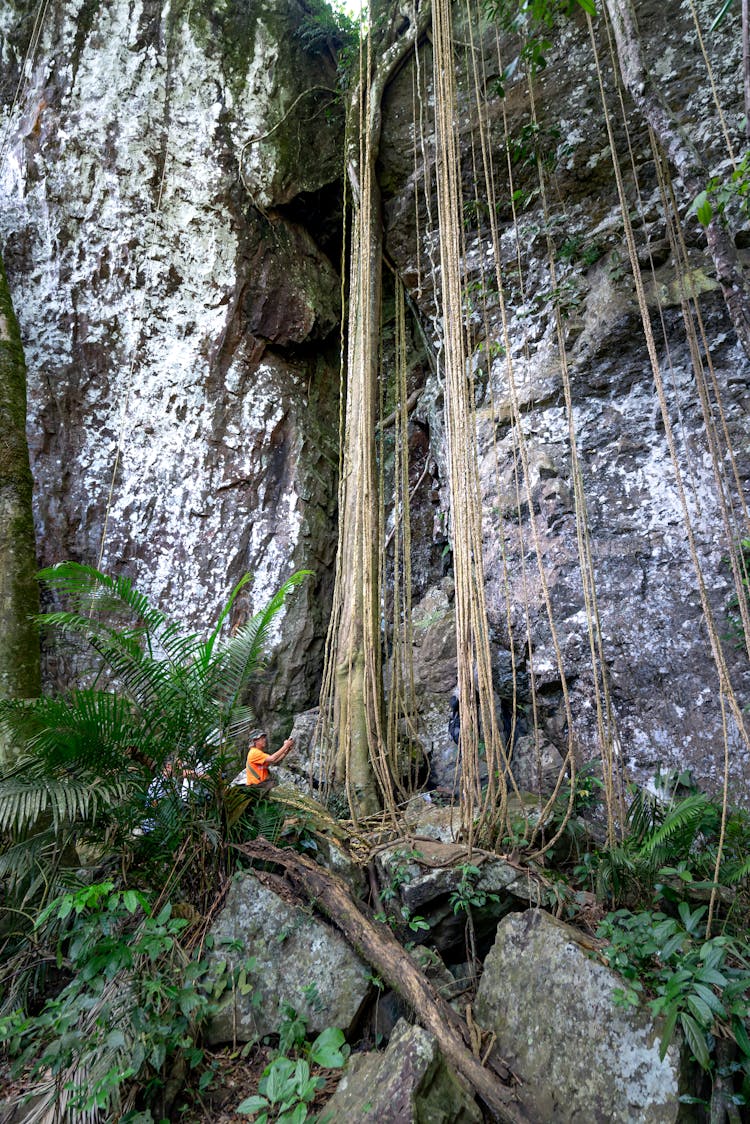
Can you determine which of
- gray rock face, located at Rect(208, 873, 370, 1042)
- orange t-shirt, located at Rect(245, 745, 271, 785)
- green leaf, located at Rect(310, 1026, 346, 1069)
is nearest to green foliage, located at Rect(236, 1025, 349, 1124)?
green leaf, located at Rect(310, 1026, 346, 1069)

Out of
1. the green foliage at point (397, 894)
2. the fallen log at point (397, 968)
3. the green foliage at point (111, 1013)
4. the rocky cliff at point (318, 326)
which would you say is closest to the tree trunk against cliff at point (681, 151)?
the rocky cliff at point (318, 326)

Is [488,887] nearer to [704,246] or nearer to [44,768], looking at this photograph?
[44,768]

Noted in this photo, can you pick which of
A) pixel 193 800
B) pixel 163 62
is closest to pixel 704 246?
pixel 193 800

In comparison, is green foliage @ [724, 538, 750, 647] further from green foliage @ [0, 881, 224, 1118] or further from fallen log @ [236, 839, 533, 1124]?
green foliage @ [0, 881, 224, 1118]

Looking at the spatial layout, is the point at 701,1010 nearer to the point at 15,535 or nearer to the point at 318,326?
the point at 15,535

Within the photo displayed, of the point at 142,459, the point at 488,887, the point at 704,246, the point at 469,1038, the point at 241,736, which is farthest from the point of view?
the point at 142,459

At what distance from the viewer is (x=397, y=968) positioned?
1.66 m

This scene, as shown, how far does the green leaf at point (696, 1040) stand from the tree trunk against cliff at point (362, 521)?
128 cm

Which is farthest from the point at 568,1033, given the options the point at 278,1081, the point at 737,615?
the point at 737,615

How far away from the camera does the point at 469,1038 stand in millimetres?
1521

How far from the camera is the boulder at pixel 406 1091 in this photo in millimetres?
1234

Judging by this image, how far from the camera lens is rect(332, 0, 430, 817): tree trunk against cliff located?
8.49ft

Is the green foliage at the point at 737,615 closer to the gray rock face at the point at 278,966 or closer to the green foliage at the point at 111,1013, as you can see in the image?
the gray rock face at the point at 278,966

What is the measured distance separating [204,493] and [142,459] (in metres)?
0.42
